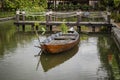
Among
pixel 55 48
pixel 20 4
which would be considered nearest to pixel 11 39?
pixel 55 48

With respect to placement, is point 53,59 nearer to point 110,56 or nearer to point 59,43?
point 59,43

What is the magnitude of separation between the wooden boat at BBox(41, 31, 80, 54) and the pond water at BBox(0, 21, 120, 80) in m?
0.40

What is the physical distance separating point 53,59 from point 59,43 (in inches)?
71.5

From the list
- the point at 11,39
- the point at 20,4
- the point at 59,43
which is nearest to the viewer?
the point at 59,43

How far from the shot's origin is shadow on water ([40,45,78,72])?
74.9 feet

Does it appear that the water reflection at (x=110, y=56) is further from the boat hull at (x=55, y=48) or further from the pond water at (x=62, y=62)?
the boat hull at (x=55, y=48)

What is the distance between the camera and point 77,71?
20609 mm

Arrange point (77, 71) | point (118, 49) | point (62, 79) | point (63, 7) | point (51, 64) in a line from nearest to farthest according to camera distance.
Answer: point (62, 79) → point (77, 71) → point (51, 64) → point (118, 49) → point (63, 7)

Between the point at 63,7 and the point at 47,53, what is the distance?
50025mm

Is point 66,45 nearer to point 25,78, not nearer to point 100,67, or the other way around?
point 100,67

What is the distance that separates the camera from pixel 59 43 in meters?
25.8

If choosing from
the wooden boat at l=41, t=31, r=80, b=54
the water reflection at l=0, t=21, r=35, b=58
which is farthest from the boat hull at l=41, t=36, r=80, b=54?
the water reflection at l=0, t=21, r=35, b=58

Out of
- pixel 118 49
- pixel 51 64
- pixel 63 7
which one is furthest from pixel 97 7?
pixel 51 64

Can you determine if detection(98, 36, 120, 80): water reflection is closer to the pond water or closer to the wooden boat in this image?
the pond water
